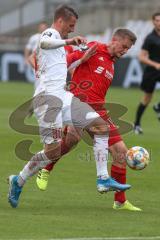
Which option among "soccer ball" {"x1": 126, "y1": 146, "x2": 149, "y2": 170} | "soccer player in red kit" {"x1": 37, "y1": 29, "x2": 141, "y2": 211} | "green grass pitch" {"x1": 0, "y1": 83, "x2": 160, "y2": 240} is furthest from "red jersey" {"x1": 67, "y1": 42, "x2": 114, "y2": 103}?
"green grass pitch" {"x1": 0, "y1": 83, "x2": 160, "y2": 240}

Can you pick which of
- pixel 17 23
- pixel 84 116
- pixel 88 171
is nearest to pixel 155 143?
pixel 88 171

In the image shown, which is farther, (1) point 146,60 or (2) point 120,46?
(1) point 146,60

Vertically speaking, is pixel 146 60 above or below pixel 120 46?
below

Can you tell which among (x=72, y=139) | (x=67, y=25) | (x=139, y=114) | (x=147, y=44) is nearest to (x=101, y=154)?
(x=72, y=139)

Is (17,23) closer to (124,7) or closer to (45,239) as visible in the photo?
(124,7)

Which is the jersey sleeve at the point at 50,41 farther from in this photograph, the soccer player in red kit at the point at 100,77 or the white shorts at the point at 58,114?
the white shorts at the point at 58,114

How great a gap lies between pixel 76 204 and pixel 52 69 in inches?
64.6

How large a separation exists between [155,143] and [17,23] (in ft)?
79.3

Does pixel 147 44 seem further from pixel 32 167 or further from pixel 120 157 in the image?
pixel 32 167

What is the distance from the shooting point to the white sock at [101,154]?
993cm

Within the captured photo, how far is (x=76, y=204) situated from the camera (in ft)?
33.0

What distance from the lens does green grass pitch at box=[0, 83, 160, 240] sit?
8.34 meters

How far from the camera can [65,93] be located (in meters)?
10.1

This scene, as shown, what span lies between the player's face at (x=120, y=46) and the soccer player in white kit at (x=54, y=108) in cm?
55
